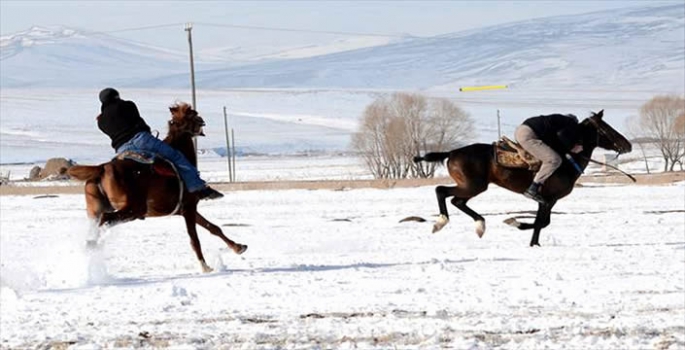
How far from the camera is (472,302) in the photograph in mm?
10102

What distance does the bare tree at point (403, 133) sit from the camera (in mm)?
72125

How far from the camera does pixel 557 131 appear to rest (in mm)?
16453

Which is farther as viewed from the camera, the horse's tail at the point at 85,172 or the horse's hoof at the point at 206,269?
the horse's hoof at the point at 206,269

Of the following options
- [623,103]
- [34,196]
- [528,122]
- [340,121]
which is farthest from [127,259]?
[623,103]

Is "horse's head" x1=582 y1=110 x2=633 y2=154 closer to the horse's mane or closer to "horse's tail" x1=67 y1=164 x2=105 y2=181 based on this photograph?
the horse's mane

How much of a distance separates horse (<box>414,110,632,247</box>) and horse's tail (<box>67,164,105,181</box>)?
545 centimetres

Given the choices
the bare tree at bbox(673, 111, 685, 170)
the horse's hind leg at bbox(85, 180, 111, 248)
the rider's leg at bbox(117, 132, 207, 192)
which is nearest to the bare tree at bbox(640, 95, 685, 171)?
the bare tree at bbox(673, 111, 685, 170)

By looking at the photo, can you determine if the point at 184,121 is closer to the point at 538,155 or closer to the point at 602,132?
the point at 538,155

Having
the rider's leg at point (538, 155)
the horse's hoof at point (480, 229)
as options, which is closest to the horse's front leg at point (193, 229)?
the horse's hoof at point (480, 229)

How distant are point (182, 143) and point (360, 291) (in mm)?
3326

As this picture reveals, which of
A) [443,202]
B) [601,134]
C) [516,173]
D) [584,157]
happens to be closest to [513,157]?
[516,173]

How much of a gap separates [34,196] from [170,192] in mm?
25665

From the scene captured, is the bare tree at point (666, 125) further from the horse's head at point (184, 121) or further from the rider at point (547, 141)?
the horse's head at point (184, 121)

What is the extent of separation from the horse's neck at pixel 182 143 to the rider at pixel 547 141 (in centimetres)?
470
